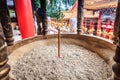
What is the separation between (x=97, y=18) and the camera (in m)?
3.12

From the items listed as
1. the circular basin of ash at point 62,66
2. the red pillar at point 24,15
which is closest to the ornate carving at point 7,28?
the circular basin of ash at point 62,66

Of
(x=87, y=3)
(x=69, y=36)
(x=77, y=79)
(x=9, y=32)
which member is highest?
(x=87, y=3)

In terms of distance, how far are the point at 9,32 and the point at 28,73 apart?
47cm

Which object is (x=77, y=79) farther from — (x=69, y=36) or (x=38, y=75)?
(x=69, y=36)

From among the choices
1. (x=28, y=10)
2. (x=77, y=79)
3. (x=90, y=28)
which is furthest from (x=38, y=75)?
(x=90, y=28)

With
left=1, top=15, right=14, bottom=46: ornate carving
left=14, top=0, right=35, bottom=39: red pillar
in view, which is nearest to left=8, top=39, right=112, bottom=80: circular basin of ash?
left=1, top=15, right=14, bottom=46: ornate carving

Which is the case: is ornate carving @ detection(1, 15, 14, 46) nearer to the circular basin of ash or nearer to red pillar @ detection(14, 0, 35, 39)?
the circular basin of ash

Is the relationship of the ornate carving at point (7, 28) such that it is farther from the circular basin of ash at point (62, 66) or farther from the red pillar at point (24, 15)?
the red pillar at point (24, 15)

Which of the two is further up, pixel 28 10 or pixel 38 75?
pixel 28 10

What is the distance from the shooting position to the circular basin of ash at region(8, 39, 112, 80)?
0.70 m

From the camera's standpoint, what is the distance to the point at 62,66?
0.82m

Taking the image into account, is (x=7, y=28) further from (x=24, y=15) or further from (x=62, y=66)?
(x=24, y=15)

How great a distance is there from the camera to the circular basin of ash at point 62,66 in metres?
0.70

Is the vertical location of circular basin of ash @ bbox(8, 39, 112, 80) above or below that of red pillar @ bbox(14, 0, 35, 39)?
below
